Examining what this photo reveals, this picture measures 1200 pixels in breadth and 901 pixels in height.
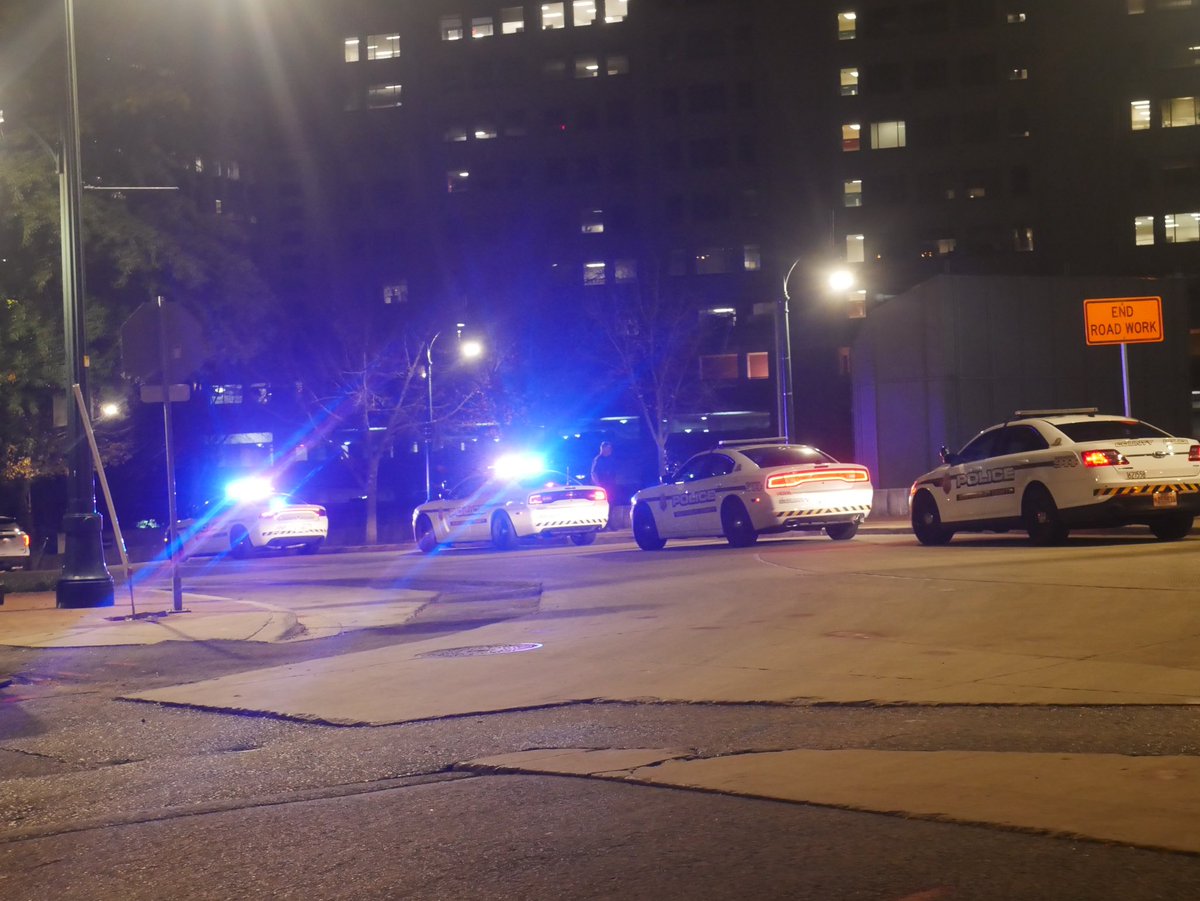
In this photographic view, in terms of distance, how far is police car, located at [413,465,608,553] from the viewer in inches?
1136

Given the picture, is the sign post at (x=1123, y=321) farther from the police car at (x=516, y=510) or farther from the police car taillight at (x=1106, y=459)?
the police car at (x=516, y=510)

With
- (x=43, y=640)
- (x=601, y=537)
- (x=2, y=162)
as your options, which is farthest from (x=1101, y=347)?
(x=43, y=640)

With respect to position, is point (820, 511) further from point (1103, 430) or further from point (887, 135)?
point (887, 135)

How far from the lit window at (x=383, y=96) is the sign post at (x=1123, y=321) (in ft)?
224

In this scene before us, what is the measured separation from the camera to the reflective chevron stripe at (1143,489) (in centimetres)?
1673

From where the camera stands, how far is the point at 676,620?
492 inches

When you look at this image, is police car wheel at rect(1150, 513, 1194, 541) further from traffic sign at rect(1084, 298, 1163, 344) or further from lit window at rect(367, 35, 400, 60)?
lit window at rect(367, 35, 400, 60)

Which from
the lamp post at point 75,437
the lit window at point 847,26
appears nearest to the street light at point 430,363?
the lit window at point 847,26

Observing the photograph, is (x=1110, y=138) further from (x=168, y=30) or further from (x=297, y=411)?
(x=168, y=30)

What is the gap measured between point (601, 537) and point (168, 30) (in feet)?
47.1

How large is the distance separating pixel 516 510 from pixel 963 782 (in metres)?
23.4

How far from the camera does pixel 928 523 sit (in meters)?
20.0

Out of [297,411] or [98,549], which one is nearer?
[98,549]

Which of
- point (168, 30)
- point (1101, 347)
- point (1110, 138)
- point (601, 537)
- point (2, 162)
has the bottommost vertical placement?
point (601, 537)
